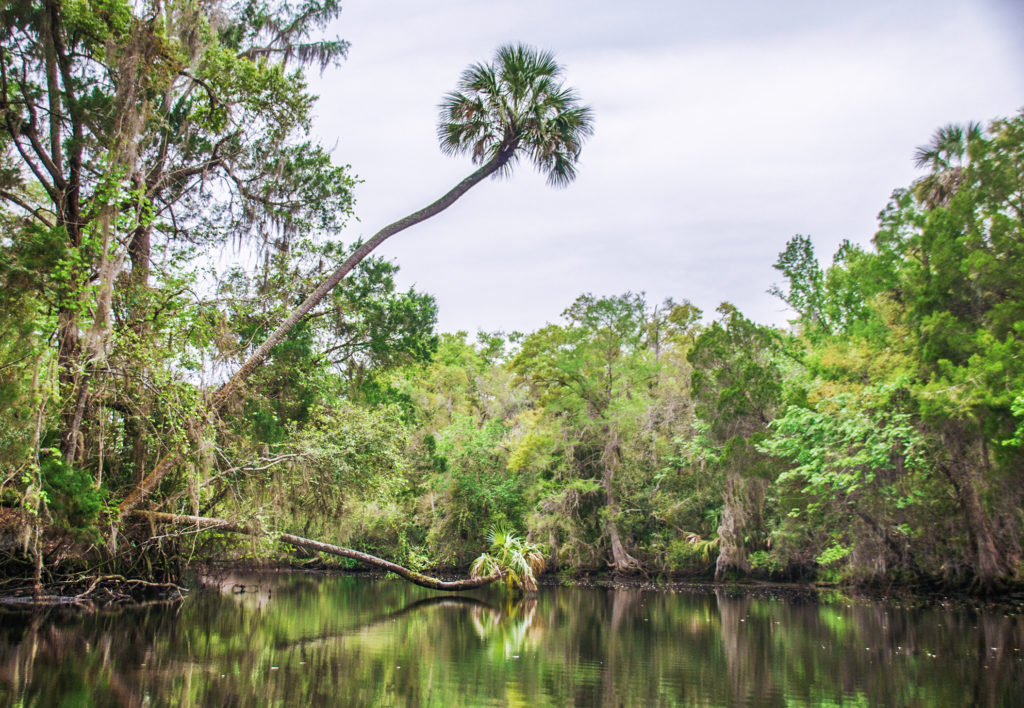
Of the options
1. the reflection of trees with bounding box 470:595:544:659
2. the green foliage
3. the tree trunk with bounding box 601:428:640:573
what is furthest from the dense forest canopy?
the reflection of trees with bounding box 470:595:544:659

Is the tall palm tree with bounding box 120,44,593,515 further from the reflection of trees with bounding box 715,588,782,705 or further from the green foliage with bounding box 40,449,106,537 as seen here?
the reflection of trees with bounding box 715,588,782,705

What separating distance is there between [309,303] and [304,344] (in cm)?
307

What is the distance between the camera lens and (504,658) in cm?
781

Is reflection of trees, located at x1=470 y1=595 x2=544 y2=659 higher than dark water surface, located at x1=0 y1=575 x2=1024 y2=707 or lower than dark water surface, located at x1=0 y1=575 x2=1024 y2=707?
lower

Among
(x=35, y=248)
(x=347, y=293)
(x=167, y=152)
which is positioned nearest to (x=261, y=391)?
(x=347, y=293)

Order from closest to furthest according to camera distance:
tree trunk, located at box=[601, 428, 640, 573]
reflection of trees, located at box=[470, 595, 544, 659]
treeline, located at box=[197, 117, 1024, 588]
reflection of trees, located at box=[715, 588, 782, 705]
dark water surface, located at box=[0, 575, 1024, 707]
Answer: dark water surface, located at box=[0, 575, 1024, 707]
reflection of trees, located at box=[715, 588, 782, 705]
reflection of trees, located at box=[470, 595, 544, 659]
treeline, located at box=[197, 117, 1024, 588]
tree trunk, located at box=[601, 428, 640, 573]

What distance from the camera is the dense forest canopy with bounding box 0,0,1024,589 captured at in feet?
33.9

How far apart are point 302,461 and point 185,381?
12.3ft

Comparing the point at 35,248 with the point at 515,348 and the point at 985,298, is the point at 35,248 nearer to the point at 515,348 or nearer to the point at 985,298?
the point at 985,298

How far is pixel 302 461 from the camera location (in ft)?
46.9

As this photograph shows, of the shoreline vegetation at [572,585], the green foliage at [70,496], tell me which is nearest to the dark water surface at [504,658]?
the shoreline vegetation at [572,585]

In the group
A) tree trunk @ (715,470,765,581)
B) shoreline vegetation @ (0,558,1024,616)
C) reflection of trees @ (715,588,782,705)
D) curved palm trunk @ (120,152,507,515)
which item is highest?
curved palm trunk @ (120,152,507,515)

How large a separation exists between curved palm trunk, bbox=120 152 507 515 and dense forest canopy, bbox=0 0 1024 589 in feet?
0.20

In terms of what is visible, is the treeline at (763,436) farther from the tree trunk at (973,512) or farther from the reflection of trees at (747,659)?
the reflection of trees at (747,659)
